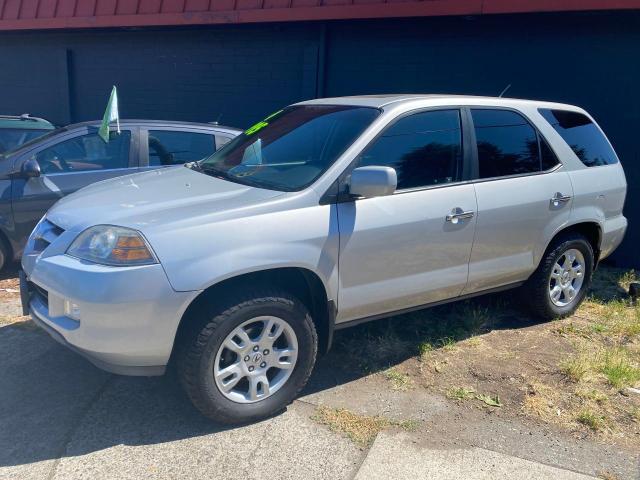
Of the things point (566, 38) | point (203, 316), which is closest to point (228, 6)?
point (566, 38)

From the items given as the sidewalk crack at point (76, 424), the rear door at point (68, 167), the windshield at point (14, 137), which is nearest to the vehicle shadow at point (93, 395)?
the sidewalk crack at point (76, 424)

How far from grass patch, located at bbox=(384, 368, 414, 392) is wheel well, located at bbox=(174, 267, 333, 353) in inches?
23.0

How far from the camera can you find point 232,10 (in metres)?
8.98

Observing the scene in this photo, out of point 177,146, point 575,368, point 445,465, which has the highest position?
point 177,146

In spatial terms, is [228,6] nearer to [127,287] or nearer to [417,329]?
[417,329]

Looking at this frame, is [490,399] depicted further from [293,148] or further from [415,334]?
[293,148]

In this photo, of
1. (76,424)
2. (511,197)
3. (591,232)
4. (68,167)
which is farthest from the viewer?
(68,167)

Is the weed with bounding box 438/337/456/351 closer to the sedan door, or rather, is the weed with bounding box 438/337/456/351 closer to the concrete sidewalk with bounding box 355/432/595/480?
Result: the sedan door

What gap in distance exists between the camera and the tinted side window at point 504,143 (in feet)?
15.2

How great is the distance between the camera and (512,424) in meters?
3.79

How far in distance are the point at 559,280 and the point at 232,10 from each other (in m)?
6.02

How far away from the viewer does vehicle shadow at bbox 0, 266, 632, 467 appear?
137 inches

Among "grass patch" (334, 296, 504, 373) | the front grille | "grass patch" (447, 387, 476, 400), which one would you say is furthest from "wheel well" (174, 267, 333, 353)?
the front grille

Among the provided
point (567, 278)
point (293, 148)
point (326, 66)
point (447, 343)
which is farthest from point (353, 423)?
point (326, 66)
